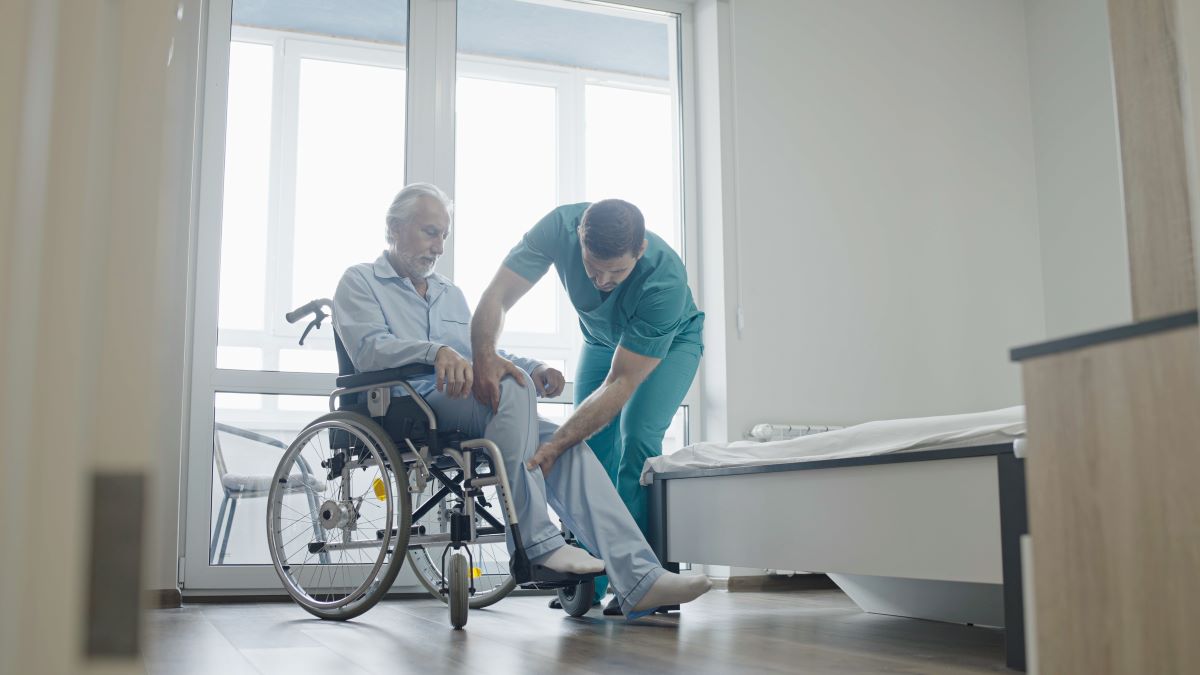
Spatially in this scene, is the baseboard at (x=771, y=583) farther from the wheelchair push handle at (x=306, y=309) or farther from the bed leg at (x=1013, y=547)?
the bed leg at (x=1013, y=547)

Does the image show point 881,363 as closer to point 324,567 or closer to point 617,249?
point 617,249

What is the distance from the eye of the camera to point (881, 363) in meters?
4.19

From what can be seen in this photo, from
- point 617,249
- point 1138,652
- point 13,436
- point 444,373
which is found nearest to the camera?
point 13,436

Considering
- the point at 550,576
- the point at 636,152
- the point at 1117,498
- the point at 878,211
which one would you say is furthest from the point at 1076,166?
the point at 1117,498

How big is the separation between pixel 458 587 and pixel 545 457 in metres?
0.35

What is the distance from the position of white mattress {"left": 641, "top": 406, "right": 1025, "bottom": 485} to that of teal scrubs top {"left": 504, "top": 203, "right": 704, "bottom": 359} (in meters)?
0.31

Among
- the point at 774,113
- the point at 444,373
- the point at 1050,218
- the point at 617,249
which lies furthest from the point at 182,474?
the point at 1050,218

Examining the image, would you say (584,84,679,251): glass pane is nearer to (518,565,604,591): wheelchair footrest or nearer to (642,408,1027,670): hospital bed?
(642,408,1027,670): hospital bed

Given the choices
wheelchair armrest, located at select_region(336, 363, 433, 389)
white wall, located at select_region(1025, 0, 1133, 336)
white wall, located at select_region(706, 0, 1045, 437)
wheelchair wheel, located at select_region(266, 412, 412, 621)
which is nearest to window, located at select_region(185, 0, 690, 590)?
white wall, located at select_region(706, 0, 1045, 437)

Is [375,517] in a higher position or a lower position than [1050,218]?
lower

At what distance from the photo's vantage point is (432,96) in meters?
3.81

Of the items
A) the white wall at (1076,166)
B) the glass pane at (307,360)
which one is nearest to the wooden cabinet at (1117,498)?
the glass pane at (307,360)

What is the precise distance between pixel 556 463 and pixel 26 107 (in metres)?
2.10

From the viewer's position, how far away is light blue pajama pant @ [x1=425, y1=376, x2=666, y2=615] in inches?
92.4
